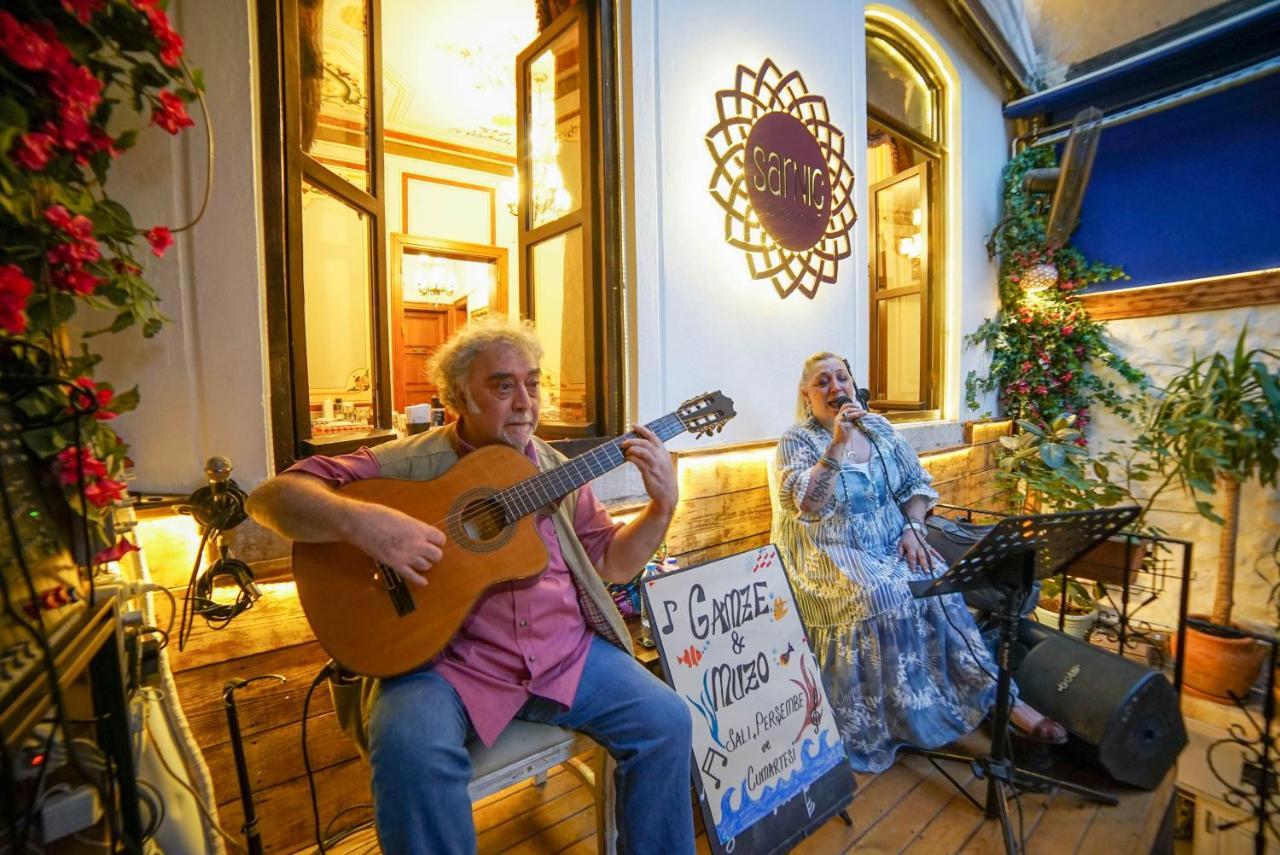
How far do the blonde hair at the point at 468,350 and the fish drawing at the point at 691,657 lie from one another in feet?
3.17

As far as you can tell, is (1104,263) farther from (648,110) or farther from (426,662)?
(426,662)

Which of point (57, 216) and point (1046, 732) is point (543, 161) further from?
point (1046, 732)

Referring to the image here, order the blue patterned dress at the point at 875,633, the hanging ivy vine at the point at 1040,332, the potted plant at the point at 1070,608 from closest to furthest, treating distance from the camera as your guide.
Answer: the blue patterned dress at the point at 875,633, the potted plant at the point at 1070,608, the hanging ivy vine at the point at 1040,332

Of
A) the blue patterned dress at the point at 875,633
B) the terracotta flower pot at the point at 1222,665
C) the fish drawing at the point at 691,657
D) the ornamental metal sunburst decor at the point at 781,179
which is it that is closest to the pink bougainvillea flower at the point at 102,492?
the fish drawing at the point at 691,657

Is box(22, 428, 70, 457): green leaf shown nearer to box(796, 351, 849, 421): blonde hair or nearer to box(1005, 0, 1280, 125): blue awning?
box(796, 351, 849, 421): blonde hair

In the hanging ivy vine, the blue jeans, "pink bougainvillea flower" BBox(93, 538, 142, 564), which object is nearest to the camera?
"pink bougainvillea flower" BBox(93, 538, 142, 564)

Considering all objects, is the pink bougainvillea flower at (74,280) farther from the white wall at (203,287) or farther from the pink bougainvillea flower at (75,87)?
the white wall at (203,287)

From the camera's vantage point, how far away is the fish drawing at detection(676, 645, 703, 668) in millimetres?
1516

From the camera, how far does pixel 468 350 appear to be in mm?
1485

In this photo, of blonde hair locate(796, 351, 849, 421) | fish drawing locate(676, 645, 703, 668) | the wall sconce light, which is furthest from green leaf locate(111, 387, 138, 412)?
the wall sconce light

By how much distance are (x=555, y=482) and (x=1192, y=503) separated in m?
5.22

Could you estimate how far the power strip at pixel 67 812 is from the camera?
68 centimetres

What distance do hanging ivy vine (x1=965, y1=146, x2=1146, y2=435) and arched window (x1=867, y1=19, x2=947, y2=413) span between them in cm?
45

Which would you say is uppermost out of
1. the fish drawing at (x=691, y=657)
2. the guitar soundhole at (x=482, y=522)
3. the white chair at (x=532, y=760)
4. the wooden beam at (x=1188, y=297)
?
the wooden beam at (x=1188, y=297)
